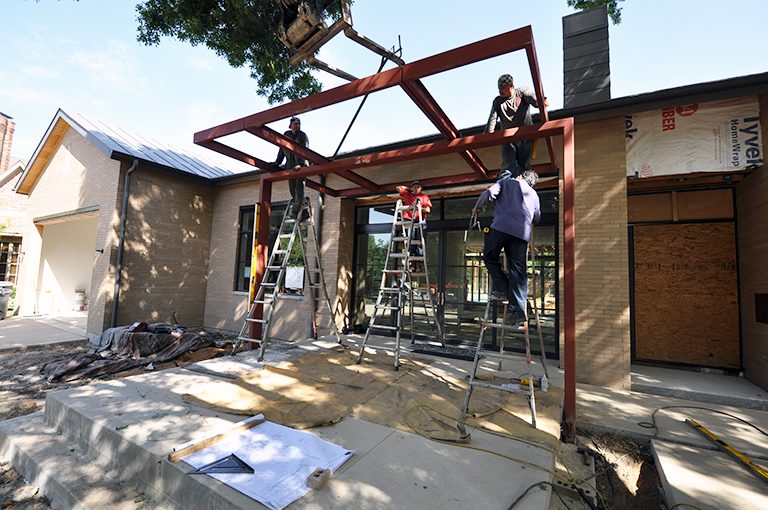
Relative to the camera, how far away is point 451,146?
153 inches

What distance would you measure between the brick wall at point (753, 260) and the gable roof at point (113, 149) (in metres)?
11.1

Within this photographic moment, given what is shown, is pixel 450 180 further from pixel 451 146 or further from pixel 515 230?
pixel 515 230

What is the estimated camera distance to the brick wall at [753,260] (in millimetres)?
4379

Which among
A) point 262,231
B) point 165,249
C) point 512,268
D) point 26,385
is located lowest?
point 26,385

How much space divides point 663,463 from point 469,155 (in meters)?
3.70

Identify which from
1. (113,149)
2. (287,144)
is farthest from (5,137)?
(287,144)

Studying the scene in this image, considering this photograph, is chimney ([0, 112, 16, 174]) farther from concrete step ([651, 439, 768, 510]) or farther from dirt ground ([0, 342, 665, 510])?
concrete step ([651, 439, 768, 510])

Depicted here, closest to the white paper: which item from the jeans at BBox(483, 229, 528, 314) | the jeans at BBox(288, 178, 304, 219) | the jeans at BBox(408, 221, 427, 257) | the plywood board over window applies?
the jeans at BBox(483, 229, 528, 314)

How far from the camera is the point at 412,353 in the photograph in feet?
17.6

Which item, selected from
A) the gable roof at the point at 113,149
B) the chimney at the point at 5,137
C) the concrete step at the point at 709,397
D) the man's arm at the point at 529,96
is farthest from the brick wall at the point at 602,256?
the chimney at the point at 5,137

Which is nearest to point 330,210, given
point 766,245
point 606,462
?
point 606,462

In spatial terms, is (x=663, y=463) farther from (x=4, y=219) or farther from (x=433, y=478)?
(x=4, y=219)

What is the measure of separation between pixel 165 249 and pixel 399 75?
7957mm

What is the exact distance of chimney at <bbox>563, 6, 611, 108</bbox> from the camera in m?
5.48
